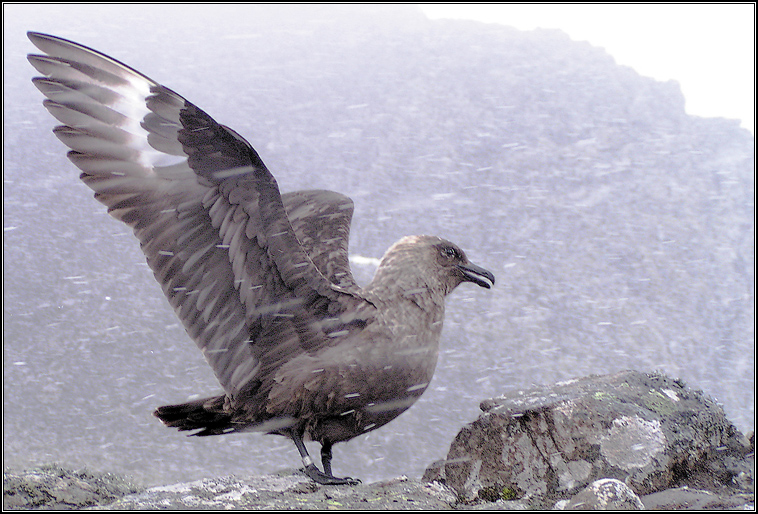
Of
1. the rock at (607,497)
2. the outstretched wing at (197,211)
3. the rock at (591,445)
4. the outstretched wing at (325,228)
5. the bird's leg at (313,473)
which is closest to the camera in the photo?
the rock at (607,497)

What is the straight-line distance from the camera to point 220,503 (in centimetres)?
314

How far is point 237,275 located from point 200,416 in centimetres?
94

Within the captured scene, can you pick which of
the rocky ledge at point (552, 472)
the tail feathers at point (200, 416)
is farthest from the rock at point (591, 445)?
the tail feathers at point (200, 416)

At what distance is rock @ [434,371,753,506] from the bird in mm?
611

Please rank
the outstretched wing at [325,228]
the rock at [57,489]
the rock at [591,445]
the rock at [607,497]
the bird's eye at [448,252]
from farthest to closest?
the outstretched wing at [325,228] < the bird's eye at [448,252] < the rock at [57,489] < the rock at [591,445] < the rock at [607,497]

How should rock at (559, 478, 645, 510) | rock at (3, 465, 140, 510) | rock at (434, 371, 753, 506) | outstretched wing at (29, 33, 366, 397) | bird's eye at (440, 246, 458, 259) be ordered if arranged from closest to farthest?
1. rock at (559, 478, 645, 510)
2. outstretched wing at (29, 33, 366, 397)
3. rock at (434, 371, 753, 506)
4. rock at (3, 465, 140, 510)
5. bird's eye at (440, 246, 458, 259)

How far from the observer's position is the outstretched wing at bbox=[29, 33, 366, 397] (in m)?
3.00

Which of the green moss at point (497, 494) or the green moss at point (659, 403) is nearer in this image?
the green moss at point (497, 494)

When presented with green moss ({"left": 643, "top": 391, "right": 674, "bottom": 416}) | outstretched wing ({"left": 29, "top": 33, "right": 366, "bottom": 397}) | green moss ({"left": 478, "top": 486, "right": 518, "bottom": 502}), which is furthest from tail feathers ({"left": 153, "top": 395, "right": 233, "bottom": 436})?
green moss ({"left": 643, "top": 391, "right": 674, "bottom": 416})

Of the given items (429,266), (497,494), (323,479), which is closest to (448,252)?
(429,266)

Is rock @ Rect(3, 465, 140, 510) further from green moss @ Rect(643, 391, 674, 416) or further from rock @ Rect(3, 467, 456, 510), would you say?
green moss @ Rect(643, 391, 674, 416)

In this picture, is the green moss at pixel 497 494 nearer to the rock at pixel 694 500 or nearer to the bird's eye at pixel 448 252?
the rock at pixel 694 500

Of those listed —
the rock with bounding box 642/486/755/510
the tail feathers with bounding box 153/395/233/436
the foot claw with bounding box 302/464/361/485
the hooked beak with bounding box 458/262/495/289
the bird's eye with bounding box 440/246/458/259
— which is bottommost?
the foot claw with bounding box 302/464/361/485

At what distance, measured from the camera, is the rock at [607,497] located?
2.75m
